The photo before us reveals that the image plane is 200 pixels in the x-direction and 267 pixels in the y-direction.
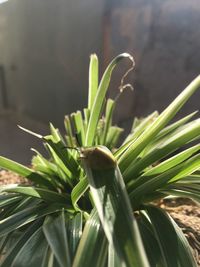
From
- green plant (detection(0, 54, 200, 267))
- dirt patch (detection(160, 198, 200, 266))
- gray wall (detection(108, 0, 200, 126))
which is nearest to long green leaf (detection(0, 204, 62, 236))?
green plant (detection(0, 54, 200, 267))

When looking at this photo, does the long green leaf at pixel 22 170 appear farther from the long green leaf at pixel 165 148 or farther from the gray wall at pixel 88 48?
the gray wall at pixel 88 48

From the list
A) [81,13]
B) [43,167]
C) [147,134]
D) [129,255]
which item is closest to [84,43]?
[81,13]

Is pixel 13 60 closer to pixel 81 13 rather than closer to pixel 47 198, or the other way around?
pixel 81 13

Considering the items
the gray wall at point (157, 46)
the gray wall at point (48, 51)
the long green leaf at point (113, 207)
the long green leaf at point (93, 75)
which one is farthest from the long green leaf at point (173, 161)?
the gray wall at point (48, 51)

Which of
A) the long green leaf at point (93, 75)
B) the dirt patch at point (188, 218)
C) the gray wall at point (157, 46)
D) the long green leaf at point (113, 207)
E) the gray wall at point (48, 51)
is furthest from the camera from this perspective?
the gray wall at point (48, 51)

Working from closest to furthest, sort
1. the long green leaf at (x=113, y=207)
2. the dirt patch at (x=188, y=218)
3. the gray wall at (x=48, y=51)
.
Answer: the long green leaf at (x=113, y=207)
the dirt patch at (x=188, y=218)
the gray wall at (x=48, y=51)

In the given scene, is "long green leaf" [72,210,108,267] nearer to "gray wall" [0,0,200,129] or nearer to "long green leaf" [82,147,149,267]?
"long green leaf" [82,147,149,267]

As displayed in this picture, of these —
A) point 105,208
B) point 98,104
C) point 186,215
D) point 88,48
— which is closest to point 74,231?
point 105,208

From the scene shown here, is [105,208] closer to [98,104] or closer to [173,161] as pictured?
[173,161]
